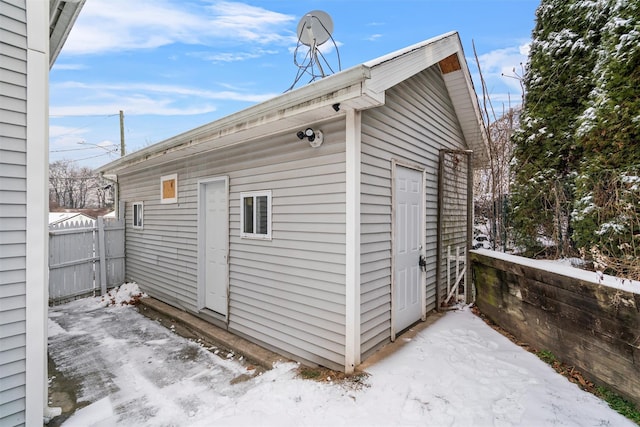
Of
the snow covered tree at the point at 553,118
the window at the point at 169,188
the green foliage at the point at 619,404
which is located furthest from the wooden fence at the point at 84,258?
the snow covered tree at the point at 553,118

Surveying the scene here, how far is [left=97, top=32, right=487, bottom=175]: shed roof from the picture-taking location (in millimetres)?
2715

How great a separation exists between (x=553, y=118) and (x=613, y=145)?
1762mm

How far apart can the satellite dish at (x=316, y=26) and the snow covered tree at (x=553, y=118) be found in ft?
14.4

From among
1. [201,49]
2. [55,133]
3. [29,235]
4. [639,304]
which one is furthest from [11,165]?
[55,133]

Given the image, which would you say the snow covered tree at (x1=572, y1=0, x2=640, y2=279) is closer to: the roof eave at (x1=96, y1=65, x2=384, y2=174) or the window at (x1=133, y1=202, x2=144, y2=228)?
the roof eave at (x1=96, y1=65, x2=384, y2=174)

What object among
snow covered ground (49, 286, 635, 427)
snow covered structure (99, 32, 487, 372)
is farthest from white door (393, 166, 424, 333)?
snow covered ground (49, 286, 635, 427)

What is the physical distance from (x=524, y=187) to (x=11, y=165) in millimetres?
7300

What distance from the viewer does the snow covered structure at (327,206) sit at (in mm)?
3205

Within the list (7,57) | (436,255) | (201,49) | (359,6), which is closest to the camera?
(7,57)

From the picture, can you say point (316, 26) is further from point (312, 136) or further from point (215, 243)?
point (215, 243)

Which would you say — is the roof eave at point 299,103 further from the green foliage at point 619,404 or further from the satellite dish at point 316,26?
the green foliage at point 619,404

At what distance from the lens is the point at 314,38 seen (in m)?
4.47

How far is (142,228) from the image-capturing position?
23.4 feet

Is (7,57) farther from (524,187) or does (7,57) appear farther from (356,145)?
(524,187)
